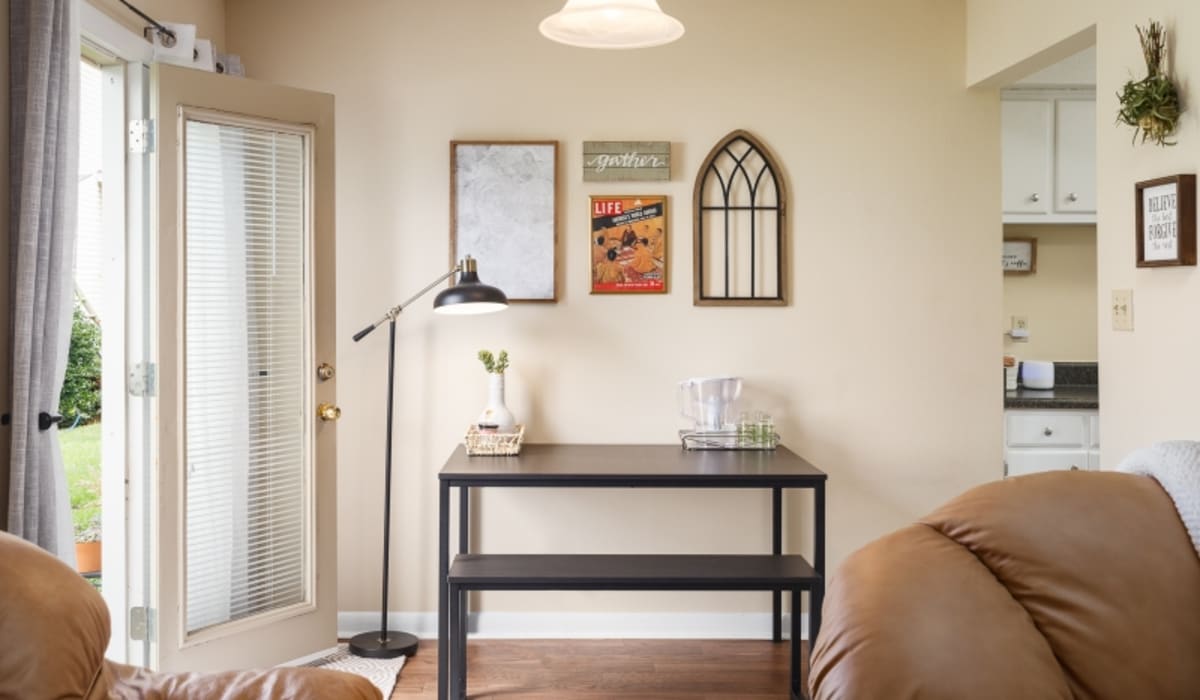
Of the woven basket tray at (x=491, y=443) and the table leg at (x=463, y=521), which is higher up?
the woven basket tray at (x=491, y=443)

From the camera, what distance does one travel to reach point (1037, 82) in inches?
184

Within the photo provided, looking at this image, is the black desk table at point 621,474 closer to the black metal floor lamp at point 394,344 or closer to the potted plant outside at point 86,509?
the black metal floor lamp at point 394,344

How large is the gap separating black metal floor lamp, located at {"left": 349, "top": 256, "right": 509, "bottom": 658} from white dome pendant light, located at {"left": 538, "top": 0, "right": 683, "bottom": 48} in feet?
3.61

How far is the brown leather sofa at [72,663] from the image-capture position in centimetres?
173

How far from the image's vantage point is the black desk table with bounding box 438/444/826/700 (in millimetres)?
3252

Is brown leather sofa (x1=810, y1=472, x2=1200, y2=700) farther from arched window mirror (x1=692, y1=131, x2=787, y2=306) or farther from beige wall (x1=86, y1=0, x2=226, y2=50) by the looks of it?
beige wall (x1=86, y1=0, x2=226, y2=50)

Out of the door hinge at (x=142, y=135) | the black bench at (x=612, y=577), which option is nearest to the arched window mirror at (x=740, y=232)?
the black bench at (x=612, y=577)

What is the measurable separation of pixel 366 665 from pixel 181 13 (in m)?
2.37

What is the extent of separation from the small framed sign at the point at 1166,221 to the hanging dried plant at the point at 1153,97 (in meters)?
0.13

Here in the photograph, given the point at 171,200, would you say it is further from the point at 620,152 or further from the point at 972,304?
the point at 972,304

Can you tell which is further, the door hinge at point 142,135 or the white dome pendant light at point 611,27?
the door hinge at point 142,135

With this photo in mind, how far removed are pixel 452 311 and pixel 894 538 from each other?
2.10 m

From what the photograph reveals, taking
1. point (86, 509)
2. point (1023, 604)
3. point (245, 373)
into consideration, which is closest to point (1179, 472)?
point (1023, 604)

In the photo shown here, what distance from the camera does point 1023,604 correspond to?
66.5 inches
